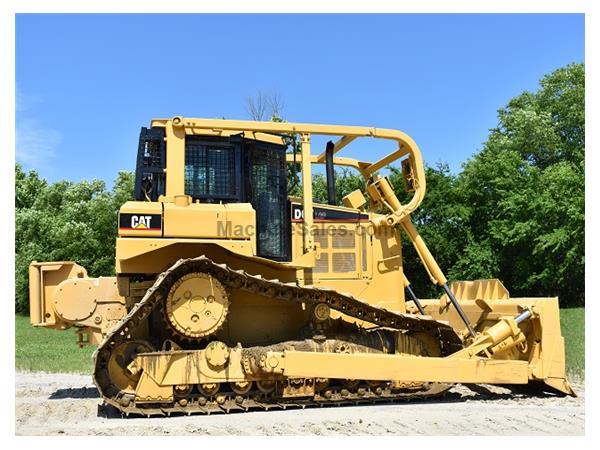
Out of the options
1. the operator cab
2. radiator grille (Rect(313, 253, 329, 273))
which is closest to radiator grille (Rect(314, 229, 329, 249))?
radiator grille (Rect(313, 253, 329, 273))

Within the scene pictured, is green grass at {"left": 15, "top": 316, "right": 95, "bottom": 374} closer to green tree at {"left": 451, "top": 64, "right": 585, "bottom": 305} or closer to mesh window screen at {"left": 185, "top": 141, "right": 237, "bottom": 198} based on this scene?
mesh window screen at {"left": 185, "top": 141, "right": 237, "bottom": 198}

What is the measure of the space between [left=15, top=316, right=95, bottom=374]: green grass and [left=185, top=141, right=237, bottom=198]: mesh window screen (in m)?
6.33

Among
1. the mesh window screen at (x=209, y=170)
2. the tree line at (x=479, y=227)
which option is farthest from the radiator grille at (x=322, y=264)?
the tree line at (x=479, y=227)

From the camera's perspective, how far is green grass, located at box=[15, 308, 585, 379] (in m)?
13.4

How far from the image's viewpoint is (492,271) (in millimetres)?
24484

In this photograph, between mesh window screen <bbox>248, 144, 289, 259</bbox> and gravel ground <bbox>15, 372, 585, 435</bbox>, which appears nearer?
gravel ground <bbox>15, 372, 585, 435</bbox>

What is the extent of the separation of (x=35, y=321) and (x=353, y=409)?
14.0 ft

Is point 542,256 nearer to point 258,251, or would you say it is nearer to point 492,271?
point 492,271

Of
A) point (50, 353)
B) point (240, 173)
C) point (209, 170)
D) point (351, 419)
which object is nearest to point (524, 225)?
point (50, 353)

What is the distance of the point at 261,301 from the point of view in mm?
8750

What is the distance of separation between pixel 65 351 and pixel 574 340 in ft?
41.6

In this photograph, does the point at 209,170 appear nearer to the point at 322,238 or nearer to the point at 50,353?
the point at 322,238

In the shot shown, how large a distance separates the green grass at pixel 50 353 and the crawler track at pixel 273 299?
232 inches

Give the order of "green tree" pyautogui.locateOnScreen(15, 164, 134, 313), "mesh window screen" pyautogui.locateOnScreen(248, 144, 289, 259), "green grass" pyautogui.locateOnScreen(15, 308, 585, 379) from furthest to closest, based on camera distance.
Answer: "green tree" pyautogui.locateOnScreen(15, 164, 134, 313)
"green grass" pyautogui.locateOnScreen(15, 308, 585, 379)
"mesh window screen" pyautogui.locateOnScreen(248, 144, 289, 259)
